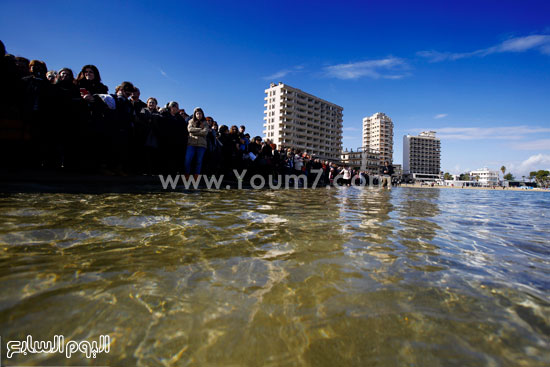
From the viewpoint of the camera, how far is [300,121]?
74.4 m

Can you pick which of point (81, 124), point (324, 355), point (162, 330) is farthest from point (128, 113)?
point (324, 355)

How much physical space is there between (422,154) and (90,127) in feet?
493

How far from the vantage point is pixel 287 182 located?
470 inches

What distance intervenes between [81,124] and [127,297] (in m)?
5.66

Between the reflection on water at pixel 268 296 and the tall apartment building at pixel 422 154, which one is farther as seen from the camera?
the tall apartment building at pixel 422 154

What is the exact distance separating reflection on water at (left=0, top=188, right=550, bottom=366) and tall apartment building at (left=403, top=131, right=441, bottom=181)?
142092 mm

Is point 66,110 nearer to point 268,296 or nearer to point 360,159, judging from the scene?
point 268,296

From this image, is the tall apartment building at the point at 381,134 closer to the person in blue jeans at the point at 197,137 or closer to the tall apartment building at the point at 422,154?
the tall apartment building at the point at 422,154

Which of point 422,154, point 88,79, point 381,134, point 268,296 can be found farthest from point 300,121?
point 422,154

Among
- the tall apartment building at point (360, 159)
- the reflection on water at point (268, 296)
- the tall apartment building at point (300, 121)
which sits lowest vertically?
the reflection on water at point (268, 296)

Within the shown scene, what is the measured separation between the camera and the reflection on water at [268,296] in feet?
2.99

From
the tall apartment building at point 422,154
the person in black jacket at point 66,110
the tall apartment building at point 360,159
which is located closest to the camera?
the person in black jacket at point 66,110

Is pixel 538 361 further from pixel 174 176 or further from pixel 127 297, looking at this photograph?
pixel 174 176

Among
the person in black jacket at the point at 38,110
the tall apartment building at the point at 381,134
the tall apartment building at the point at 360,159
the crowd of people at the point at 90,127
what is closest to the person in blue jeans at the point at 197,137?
the crowd of people at the point at 90,127
